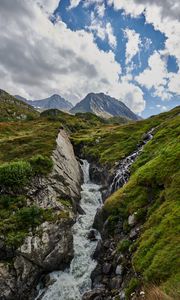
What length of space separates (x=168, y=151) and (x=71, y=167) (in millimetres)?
22608

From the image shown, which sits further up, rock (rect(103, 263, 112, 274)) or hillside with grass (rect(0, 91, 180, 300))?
hillside with grass (rect(0, 91, 180, 300))

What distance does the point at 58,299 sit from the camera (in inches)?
1262

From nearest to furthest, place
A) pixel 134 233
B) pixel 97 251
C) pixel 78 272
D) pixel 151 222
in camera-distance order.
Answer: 1. pixel 151 222
2. pixel 134 233
3. pixel 78 272
4. pixel 97 251

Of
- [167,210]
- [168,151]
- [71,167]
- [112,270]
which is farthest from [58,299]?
[71,167]

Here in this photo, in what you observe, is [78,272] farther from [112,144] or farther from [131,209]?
[112,144]

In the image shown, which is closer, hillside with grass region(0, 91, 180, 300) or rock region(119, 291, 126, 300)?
hillside with grass region(0, 91, 180, 300)

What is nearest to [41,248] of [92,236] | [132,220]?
[92,236]

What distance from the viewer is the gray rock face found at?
104 ft

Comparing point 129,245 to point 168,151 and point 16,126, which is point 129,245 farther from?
point 16,126

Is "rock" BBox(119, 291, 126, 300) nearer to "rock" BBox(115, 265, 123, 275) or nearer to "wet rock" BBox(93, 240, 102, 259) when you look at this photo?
"rock" BBox(115, 265, 123, 275)

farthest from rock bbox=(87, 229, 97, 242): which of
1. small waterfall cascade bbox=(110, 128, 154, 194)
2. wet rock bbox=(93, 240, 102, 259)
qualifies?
small waterfall cascade bbox=(110, 128, 154, 194)

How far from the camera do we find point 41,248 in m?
34.8

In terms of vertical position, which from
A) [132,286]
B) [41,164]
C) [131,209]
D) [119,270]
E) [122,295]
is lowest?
[122,295]

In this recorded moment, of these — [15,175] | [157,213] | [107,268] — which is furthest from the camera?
[15,175]
